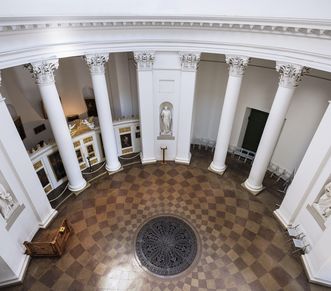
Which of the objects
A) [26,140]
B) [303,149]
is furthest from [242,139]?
[26,140]

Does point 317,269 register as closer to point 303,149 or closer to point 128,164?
point 303,149

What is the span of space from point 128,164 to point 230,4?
357 inches

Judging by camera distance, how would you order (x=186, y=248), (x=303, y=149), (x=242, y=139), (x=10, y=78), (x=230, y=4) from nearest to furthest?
1. (x=230, y=4)
2. (x=186, y=248)
3. (x=10, y=78)
4. (x=303, y=149)
5. (x=242, y=139)

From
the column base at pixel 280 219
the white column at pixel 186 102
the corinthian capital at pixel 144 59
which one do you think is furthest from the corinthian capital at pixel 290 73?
the column base at pixel 280 219

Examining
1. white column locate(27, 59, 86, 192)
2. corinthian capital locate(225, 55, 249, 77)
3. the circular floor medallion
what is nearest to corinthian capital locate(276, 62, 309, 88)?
corinthian capital locate(225, 55, 249, 77)

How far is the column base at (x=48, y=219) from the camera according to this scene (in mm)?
9227

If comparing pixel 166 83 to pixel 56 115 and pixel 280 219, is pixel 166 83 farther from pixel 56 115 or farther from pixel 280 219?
pixel 280 219

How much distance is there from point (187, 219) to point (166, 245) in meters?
1.55

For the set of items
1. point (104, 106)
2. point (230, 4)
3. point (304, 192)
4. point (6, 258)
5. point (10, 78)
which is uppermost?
point (230, 4)

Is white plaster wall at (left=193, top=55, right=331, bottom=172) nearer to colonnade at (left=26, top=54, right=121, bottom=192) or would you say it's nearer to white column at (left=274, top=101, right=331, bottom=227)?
white column at (left=274, top=101, right=331, bottom=227)

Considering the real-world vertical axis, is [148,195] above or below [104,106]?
below

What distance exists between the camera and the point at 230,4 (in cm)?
810

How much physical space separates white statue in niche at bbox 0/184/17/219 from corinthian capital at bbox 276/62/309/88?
1031cm

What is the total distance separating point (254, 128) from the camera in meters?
12.8
